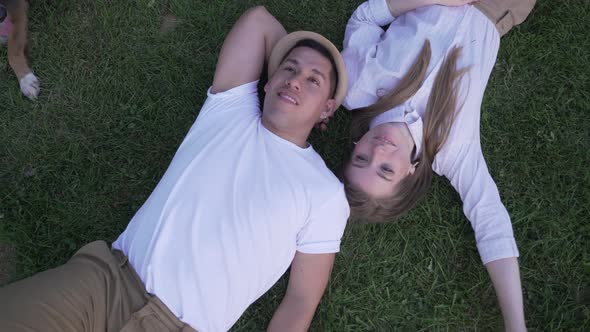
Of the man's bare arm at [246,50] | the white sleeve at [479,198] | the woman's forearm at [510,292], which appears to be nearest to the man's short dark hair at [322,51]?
the man's bare arm at [246,50]

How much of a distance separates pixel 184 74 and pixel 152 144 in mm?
633

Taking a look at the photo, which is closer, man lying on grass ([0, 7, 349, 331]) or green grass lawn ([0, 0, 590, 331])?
man lying on grass ([0, 7, 349, 331])

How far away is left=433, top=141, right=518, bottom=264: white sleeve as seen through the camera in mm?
2939

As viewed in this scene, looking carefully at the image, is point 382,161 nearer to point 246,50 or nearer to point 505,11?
point 246,50

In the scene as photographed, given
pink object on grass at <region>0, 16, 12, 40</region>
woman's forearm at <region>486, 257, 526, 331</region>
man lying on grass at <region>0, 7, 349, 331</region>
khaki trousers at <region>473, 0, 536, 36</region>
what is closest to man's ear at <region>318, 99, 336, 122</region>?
man lying on grass at <region>0, 7, 349, 331</region>

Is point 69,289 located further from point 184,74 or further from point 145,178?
point 184,74

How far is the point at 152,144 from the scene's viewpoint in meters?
3.53

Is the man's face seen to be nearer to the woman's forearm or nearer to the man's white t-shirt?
the man's white t-shirt

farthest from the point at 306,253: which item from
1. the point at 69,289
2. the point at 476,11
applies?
the point at 476,11

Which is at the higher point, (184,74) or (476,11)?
(476,11)

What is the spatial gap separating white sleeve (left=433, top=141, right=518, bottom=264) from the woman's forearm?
0.22 ft

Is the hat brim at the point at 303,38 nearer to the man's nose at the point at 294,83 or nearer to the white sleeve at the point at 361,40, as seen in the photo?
the white sleeve at the point at 361,40

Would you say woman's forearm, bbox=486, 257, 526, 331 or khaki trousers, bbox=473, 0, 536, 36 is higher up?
khaki trousers, bbox=473, 0, 536, 36

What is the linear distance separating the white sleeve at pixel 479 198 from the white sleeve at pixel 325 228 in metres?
0.85
